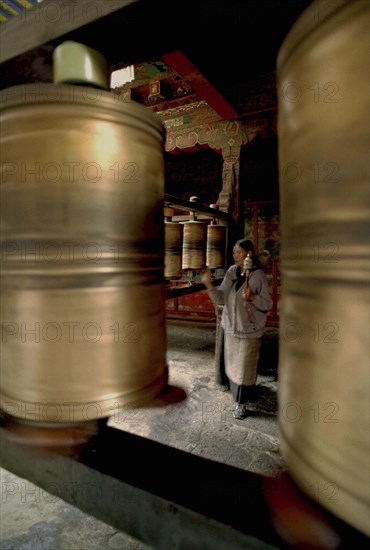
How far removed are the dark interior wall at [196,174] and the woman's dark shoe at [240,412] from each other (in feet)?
22.0

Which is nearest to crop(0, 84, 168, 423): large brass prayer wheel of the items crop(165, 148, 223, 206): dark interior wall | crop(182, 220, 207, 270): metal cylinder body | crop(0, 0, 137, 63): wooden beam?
crop(0, 0, 137, 63): wooden beam

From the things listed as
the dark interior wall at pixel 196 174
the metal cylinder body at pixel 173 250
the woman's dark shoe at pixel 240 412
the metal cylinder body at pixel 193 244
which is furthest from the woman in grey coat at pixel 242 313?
the dark interior wall at pixel 196 174

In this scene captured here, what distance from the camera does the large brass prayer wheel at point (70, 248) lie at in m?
0.59

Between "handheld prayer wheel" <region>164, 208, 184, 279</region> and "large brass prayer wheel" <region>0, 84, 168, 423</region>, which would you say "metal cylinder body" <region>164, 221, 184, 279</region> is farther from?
"large brass prayer wheel" <region>0, 84, 168, 423</region>

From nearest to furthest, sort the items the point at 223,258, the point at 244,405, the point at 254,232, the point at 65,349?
the point at 65,349 < the point at 244,405 < the point at 223,258 < the point at 254,232

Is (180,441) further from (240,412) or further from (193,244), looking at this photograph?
(193,244)

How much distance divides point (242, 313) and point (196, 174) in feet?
22.5

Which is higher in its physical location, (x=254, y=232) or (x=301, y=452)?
(x=254, y=232)

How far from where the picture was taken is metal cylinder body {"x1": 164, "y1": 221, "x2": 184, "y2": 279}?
3.08 metres

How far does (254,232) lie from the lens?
7598 mm

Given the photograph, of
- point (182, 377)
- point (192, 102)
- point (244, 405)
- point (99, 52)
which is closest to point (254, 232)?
point (192, 102)

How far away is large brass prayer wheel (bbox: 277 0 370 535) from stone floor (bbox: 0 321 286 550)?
2.94ft

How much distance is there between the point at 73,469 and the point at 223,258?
3652mm

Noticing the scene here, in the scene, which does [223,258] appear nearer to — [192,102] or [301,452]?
[192,102]
